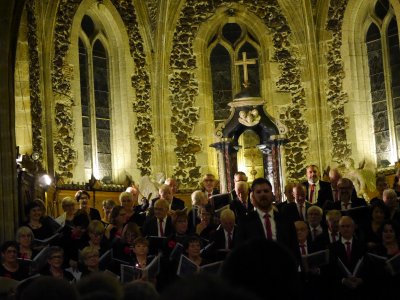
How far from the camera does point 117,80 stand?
56.4 feet

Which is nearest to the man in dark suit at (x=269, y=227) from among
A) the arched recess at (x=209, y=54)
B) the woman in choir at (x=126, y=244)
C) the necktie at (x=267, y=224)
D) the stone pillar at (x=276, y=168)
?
the necktie at (x=267, y=224)

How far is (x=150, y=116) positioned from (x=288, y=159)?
2414mm

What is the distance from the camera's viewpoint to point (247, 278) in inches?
104

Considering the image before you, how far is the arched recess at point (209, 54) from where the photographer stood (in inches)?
680

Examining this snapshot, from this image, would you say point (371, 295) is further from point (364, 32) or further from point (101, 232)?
point (364, 32)

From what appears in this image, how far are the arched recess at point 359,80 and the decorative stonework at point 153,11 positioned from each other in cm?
319

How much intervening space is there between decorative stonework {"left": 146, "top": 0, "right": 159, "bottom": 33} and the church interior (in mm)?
17

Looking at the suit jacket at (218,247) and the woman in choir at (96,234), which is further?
the woman in choir at (96,234)

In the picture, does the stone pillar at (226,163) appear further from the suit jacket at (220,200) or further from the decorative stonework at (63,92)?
the suit jacket at (220,200)

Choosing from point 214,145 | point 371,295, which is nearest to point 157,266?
point 371,295

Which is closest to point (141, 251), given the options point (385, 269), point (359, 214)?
point (385, 269)

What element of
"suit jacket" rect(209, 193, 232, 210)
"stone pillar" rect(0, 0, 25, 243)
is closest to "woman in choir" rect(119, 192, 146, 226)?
"suit jacket" rect(209, 193, 232, 210)

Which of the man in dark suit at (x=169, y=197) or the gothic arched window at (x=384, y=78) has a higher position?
the gothic arched window at (x=384, y=78)

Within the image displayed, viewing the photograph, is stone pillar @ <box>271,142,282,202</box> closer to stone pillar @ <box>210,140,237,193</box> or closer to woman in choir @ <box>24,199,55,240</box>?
stone pillar @ <box>210,140,237,193</box>
